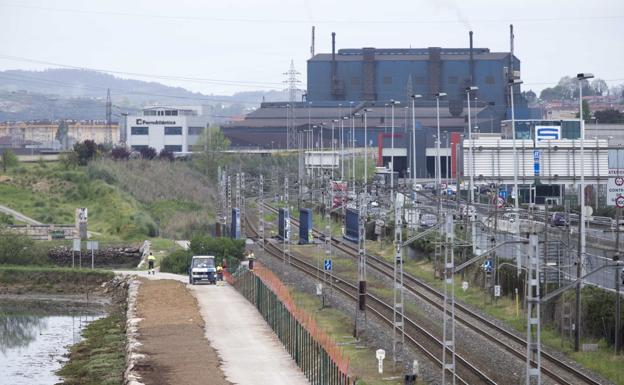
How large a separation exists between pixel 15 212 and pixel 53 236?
15.6 m

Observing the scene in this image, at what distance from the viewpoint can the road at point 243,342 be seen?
37688 mm

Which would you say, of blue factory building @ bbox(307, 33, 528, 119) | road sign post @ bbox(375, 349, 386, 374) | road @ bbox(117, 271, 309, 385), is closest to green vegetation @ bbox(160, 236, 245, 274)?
road @ bbox(117, 271, 309, 385)

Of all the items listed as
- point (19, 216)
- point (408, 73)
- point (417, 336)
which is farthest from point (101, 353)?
point (408, 73)

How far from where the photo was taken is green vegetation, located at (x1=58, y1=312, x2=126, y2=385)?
1686 inches

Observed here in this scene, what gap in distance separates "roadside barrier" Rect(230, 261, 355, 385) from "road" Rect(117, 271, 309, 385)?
34cm

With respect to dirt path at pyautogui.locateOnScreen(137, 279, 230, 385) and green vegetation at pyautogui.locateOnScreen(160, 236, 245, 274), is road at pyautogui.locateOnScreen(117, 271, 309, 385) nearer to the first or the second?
dirt path at pyautogui.locateOnScreen(137, 279, 230, 385)

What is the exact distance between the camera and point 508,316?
5034 centimetres

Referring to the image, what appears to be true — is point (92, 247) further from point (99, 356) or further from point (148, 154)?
point (148, 154)

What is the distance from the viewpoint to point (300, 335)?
40188 mm

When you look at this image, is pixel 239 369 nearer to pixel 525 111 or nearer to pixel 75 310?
pixel 75 310

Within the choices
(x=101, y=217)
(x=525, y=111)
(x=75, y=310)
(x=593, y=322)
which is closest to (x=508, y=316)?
(x=593, y=322)

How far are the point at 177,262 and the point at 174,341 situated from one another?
3137 centimetres

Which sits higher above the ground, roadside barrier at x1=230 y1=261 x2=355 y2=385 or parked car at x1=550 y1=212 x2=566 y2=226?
parked car at x1=550 y1=212 x2=566 y2=226

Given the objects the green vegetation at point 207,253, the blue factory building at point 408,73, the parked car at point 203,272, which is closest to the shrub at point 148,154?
the blue factory building at point 408,73
